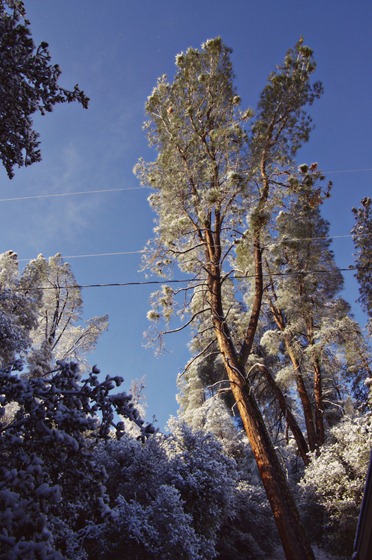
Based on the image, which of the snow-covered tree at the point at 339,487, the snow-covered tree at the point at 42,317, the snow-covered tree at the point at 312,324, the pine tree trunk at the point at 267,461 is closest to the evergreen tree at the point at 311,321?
the snow-covered tree at the point at 312,324

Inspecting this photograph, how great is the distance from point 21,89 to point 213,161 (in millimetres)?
6414

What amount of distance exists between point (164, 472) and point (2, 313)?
8521 mm

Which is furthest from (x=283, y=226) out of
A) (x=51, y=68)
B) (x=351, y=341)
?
(x=51, y=68)

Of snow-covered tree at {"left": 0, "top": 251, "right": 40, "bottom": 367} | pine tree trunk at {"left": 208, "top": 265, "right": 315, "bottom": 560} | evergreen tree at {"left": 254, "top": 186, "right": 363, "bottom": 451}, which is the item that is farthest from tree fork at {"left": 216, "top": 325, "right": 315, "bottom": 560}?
snow-covered tree at {"left": 0, "top": 251, "right": 40, "bottom": 367}

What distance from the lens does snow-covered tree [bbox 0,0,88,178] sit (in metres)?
4.16

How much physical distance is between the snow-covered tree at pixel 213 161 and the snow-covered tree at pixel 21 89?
16.4ft

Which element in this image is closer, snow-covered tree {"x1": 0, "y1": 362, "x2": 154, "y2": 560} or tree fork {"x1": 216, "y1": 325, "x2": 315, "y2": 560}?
snow-covered tree {"x1": 0, "y1": 362, "x2": 154, "y2": 560}

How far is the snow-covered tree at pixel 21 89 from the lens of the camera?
13.7 feet

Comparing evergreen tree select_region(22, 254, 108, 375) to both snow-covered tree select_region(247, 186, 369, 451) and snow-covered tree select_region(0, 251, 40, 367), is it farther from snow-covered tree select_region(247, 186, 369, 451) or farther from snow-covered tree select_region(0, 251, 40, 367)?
snow-covered tree select_region(247, 186, 369, 451)

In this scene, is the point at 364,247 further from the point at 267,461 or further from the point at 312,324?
the point at 267,461

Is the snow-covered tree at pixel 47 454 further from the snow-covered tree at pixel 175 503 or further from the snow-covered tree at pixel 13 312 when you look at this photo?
the snow-covered tree at pixel 13 312

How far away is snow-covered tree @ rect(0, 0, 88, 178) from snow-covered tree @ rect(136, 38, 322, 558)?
499 cm

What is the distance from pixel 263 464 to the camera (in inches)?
258

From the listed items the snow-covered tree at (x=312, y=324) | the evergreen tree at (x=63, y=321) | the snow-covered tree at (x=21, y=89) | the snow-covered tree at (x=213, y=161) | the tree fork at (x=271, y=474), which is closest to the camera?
the snow-covered tree at (x=21, y=89)
